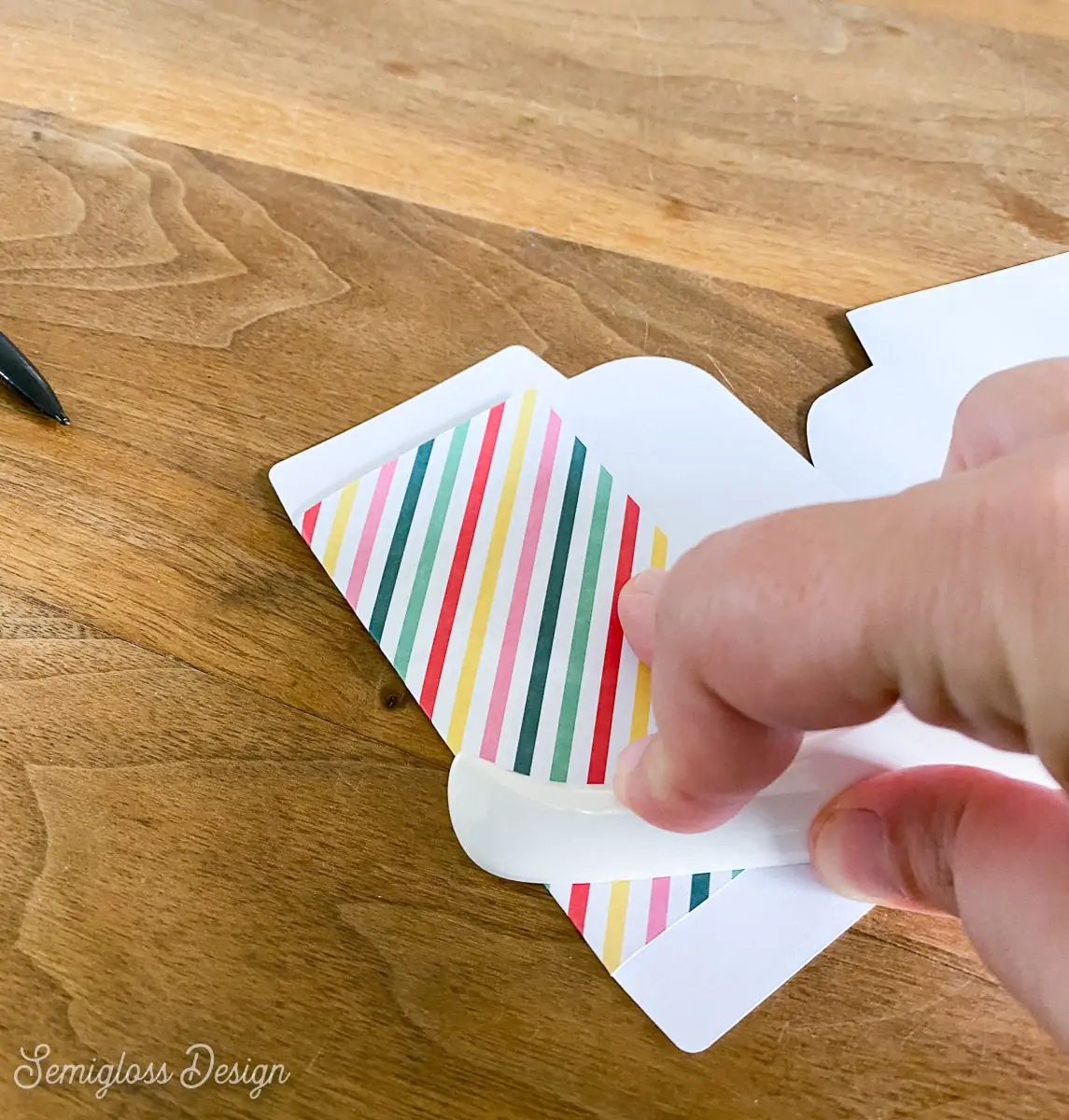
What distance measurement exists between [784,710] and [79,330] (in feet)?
1.11

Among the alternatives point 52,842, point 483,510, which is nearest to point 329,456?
point 483,510

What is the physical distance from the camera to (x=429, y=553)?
0.40m

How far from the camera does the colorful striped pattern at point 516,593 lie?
356 millimetres

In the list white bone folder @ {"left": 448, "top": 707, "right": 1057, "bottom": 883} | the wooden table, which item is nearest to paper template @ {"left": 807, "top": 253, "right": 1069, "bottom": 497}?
the wooden table

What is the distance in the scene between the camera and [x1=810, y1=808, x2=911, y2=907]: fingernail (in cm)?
32

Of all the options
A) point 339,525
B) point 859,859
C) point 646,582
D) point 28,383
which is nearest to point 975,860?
point 859,859

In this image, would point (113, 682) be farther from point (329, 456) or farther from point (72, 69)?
point (72, 69)

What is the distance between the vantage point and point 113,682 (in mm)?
354

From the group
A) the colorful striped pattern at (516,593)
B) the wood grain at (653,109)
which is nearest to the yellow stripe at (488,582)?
the colorful striped pattern at (516,593)

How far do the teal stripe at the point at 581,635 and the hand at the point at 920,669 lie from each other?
0.10 ft

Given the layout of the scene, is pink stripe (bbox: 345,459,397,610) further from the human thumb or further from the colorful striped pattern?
the human thumb

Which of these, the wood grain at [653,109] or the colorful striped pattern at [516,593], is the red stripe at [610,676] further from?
the wood grain at [653,109]

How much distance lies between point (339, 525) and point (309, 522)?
1 cm

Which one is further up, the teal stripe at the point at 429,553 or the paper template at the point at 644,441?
the paper template at the point at 644,441
